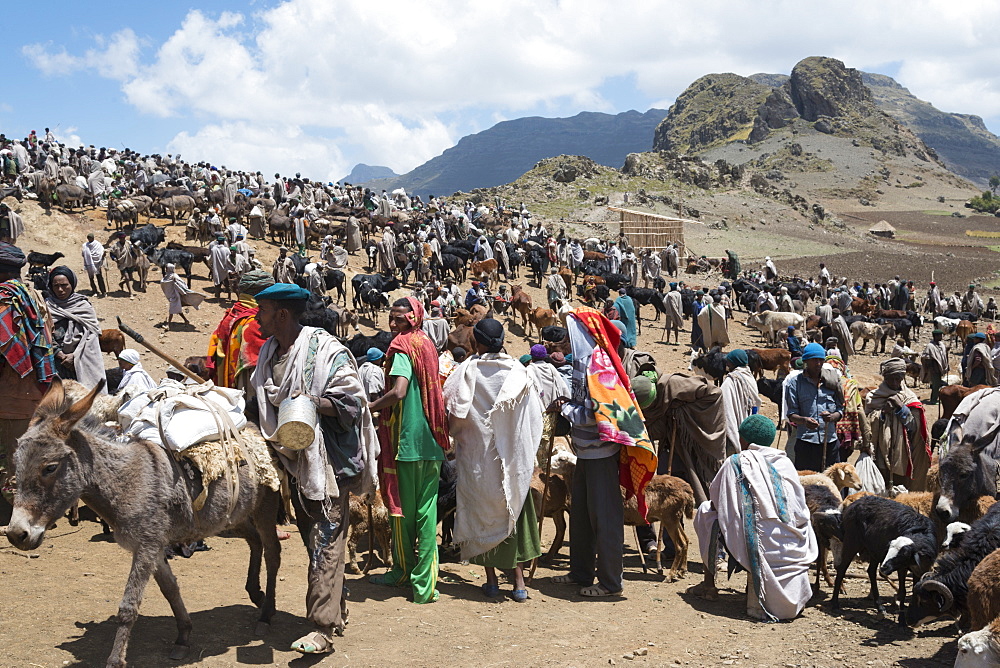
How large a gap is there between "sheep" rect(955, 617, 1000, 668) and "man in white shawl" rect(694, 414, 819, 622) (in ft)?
5.15

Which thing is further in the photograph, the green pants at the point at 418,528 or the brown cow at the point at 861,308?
the brown cow at the point at 861,308

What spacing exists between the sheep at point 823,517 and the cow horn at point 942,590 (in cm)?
112

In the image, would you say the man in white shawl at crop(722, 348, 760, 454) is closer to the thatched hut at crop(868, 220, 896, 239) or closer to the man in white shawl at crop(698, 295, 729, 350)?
the man in white shawl at crop(698, 295, 729, 350)

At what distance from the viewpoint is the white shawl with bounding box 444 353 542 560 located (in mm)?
5281

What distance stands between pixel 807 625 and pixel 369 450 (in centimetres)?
295

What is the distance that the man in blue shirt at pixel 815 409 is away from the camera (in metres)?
7.12

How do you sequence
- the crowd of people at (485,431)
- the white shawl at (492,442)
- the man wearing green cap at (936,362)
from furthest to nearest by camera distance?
the man wearing green cap at (936,362)
the white shawl at (492,442)
the crowd of people at (485,431)

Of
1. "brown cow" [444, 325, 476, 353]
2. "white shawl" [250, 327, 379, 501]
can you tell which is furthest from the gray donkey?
"brown cow" [444, 325, 476, 353]

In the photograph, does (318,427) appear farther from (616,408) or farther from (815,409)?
(815,409)

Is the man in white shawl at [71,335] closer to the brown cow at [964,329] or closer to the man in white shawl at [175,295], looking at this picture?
the man in white shawl at [175,295]

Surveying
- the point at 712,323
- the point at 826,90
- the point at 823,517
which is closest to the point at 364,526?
the point at 823,517

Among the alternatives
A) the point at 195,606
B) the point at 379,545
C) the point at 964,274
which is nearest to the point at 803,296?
the point at 964,274

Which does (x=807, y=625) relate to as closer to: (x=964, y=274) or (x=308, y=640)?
(x=308, y=640)

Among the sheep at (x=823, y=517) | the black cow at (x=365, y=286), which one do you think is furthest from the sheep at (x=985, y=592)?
the black cow at (x=365, y=286)
